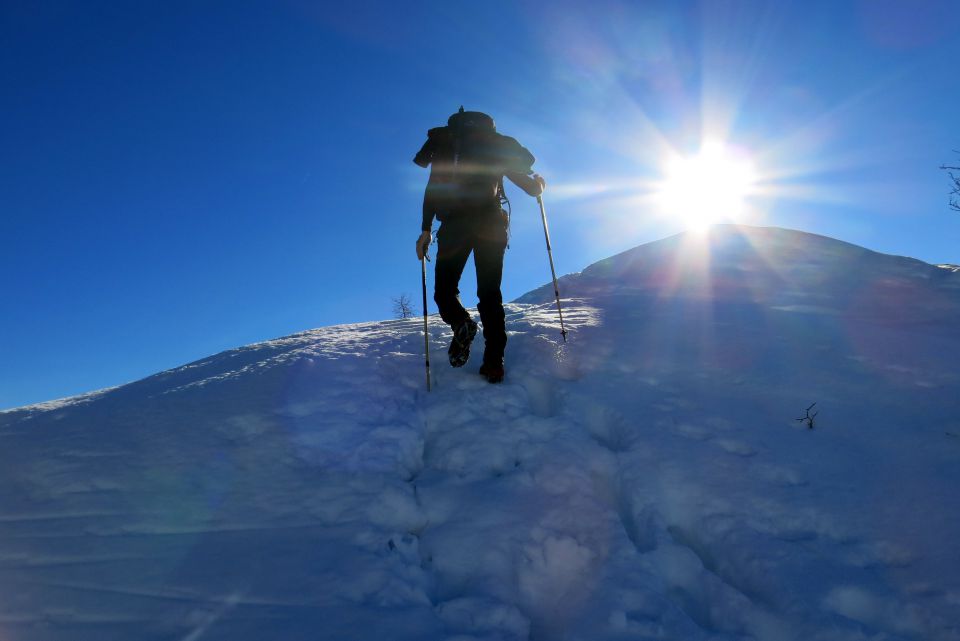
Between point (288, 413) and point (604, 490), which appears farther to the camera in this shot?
point (288, 413)

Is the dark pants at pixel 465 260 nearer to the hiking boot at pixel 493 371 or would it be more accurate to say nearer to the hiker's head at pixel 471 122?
the hiking boot at pixel 493 371

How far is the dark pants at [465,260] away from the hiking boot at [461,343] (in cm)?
7

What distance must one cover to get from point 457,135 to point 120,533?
15.6 feet

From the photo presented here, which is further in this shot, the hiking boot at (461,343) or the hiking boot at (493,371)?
the hiking boot at (461,343)

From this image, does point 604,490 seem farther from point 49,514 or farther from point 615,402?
point 49,514

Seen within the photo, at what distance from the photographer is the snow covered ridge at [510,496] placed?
2871 millimetres

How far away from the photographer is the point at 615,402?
4883 mm

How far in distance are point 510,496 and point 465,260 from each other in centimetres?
290

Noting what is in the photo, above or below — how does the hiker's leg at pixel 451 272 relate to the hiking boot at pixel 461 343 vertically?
above

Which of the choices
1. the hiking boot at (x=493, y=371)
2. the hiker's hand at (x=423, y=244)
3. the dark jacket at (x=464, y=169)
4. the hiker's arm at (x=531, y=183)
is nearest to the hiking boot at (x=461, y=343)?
the hiking boot at (x=493, y=371)

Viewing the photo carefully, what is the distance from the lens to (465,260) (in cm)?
594

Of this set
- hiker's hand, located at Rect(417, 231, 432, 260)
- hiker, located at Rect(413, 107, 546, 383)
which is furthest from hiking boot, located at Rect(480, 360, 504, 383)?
hiker's hand, located at Rect(417, 231, 432, 260)

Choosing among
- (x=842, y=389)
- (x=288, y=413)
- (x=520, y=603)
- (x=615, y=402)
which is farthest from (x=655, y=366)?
(x=288, y=413)

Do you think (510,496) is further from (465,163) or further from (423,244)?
(465,163)
